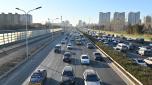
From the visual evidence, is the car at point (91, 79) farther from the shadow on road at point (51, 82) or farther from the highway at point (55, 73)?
the shadow on road at point (51, 82)

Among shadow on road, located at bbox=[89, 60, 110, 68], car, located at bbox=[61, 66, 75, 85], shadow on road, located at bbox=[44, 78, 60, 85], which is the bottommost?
shadow on road, located at bbox=[44, 78, 60, 85]

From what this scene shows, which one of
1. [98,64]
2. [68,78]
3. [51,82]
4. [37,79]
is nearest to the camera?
[37,79]

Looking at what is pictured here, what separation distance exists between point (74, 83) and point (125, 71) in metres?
8.31

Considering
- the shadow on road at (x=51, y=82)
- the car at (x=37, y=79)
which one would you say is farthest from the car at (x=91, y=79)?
the car at (x=37, y=79)

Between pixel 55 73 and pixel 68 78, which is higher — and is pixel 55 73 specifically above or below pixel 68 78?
below

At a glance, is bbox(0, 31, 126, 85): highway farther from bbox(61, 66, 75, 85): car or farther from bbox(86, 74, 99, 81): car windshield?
bbox(86, 74, 99, 81): car windshield

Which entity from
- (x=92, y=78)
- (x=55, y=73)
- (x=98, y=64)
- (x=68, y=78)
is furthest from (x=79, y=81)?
(x=98, y=64)

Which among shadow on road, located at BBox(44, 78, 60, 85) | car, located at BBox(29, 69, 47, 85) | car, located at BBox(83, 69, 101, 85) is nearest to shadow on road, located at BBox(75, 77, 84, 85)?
car, located at BBox(83, 69, 101, 85)

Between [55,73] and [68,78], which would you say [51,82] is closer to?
[68,78]

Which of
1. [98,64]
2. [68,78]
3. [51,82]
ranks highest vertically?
[68,78]

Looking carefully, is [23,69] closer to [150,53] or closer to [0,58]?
[0,58]

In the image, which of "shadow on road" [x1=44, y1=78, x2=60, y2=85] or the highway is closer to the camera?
"shadow on road" [x1=44, y1=78, x2=60, y2=85]

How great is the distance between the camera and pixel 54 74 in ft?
120

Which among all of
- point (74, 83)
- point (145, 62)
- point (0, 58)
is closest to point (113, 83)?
point (74, 83)
